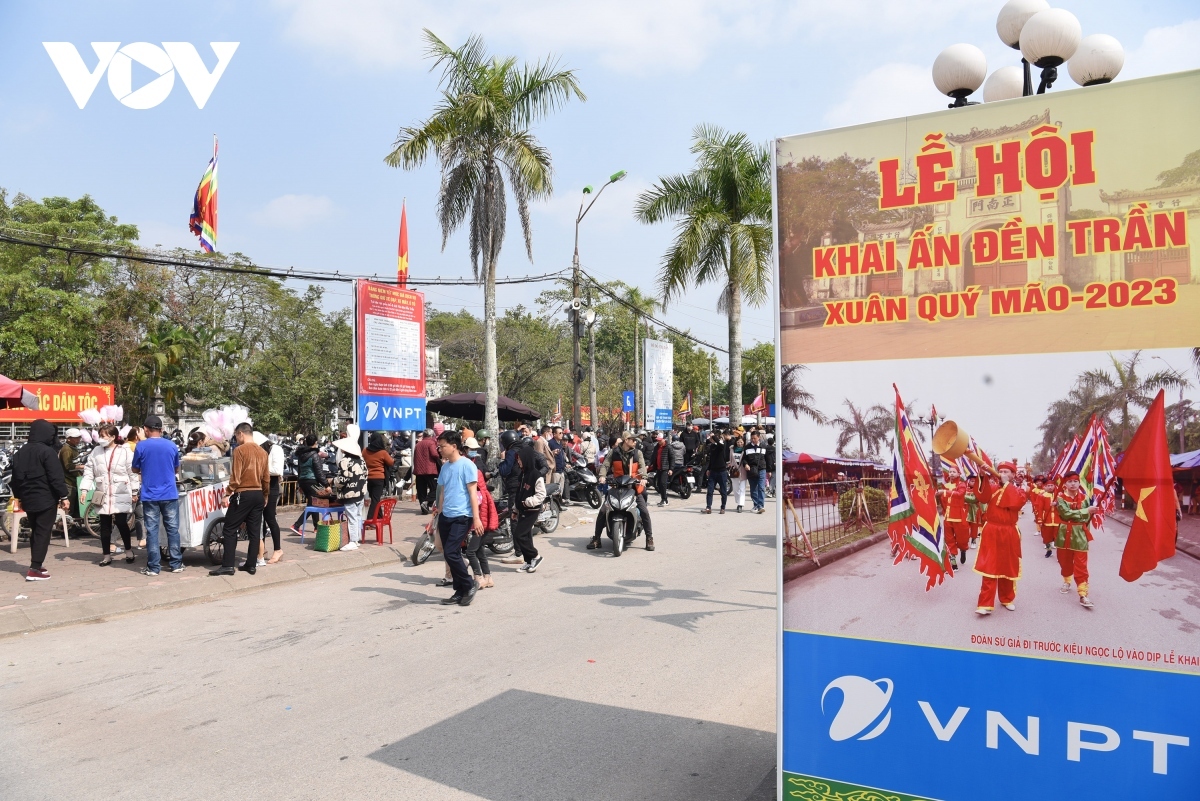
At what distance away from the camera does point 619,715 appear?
518 centimetres

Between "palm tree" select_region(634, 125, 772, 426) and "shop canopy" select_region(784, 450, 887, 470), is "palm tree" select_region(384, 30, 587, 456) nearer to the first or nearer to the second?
"palm tree" select_region(634, 125, 772, 426)

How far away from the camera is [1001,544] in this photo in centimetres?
302

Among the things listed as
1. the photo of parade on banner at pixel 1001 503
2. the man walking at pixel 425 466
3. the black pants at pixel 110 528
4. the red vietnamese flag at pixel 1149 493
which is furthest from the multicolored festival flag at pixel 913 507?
the man walking at pixel 425 466

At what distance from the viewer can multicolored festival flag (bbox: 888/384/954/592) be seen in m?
3.12

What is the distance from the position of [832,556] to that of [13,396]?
13.1 metres

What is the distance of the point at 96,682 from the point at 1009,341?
6.31m

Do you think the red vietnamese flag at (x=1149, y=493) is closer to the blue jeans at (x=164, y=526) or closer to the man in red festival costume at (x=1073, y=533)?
the man in red festival costume at (x=1073, y=533)

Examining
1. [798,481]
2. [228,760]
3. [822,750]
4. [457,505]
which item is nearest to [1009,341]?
[798,481]

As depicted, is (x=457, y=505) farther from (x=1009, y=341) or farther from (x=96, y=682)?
(x=1009, y=341)

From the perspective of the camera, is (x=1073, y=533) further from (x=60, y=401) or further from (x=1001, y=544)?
(x=60, y=401)

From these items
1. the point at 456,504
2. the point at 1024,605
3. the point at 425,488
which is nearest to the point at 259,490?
the point at 456,504

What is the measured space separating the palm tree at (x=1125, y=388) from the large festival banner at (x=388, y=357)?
12.2 metres

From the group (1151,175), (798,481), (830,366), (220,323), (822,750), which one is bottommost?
(822,750)

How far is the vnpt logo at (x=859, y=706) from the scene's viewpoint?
3203 millimetres
